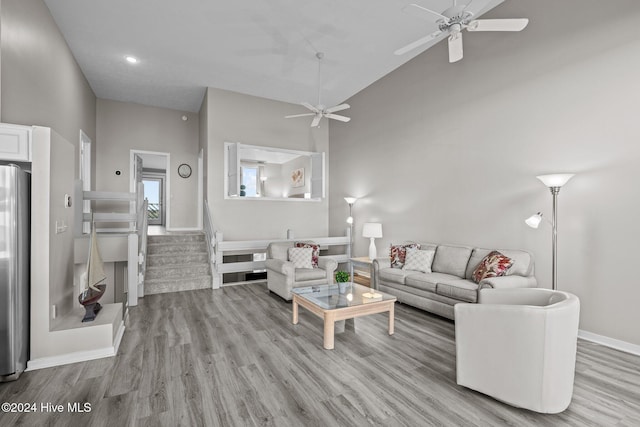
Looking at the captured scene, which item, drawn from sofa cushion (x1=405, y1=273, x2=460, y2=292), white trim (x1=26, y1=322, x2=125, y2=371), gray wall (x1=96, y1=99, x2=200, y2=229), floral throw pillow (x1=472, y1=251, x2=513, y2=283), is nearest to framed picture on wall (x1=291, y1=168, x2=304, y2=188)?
gray wall (x1=96, y1=99, x2=200, y2=229)

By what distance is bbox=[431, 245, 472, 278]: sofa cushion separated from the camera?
414cm

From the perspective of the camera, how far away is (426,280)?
398 centimetres

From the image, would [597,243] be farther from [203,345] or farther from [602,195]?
[203,345]

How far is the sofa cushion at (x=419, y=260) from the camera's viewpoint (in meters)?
→ 4.45

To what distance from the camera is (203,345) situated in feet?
10.2

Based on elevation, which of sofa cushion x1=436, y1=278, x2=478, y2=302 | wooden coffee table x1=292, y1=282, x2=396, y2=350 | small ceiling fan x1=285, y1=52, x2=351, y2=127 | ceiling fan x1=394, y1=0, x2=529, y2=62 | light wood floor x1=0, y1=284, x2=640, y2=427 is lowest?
light wood floor x1=0, y1=284, x2=640, y2=427

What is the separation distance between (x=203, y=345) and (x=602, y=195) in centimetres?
432

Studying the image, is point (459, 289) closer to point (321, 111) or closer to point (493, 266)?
point (493, 266)

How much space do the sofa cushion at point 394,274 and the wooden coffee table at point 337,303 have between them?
2.44 ft

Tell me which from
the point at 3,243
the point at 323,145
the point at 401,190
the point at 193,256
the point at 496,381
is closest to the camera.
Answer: the point at 496,381

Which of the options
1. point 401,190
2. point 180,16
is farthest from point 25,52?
point 401,190

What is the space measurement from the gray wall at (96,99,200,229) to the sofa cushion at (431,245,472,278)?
6105 millimetres

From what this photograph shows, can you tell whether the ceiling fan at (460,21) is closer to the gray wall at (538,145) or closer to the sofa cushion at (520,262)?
the gray wall at (538,145)

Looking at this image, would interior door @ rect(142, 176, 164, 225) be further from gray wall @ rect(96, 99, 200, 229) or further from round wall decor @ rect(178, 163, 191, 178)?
round wall decor @ rect(178, 163, 191, 178)
